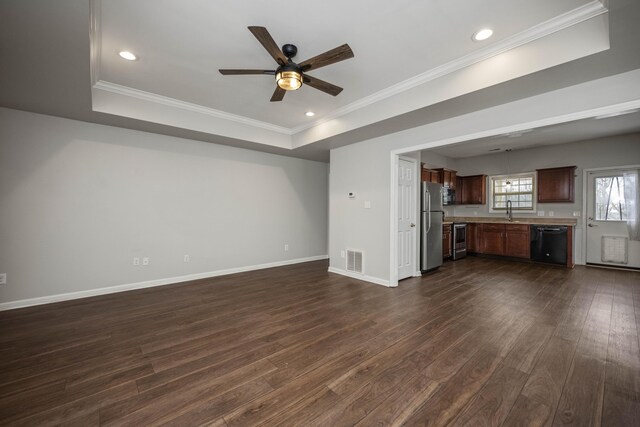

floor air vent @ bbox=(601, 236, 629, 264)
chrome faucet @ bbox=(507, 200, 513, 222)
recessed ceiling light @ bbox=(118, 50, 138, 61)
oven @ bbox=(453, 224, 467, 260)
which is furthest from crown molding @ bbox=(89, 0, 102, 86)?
floor air vent @ bbox=(601, 236, 629, 264)

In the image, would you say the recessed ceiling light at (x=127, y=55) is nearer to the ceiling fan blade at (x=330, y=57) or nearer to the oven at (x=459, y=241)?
the ceiling fan blade at (x=330, y=57)

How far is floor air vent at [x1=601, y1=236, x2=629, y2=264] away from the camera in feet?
17.6

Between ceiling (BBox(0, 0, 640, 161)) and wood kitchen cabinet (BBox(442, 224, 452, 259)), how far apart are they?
3222 mm

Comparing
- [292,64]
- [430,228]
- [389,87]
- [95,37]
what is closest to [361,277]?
[430,228]

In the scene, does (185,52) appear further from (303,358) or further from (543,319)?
(543,319)

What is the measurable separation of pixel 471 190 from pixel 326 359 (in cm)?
708

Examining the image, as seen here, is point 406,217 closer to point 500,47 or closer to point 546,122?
point 546,122

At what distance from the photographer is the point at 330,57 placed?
227 centimetres

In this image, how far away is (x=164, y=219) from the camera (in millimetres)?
4477

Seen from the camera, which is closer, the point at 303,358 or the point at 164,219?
the point at 303,358

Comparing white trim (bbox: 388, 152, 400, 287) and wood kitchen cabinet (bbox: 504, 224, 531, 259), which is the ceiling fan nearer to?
white trim (bbox: 388, 152, 400, 287)

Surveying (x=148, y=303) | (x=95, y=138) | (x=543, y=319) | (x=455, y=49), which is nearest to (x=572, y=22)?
(x=455, y=49)

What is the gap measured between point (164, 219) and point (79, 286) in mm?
1447

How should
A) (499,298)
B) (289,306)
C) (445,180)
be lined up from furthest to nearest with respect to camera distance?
(445,180), (499,298), (289,306)
